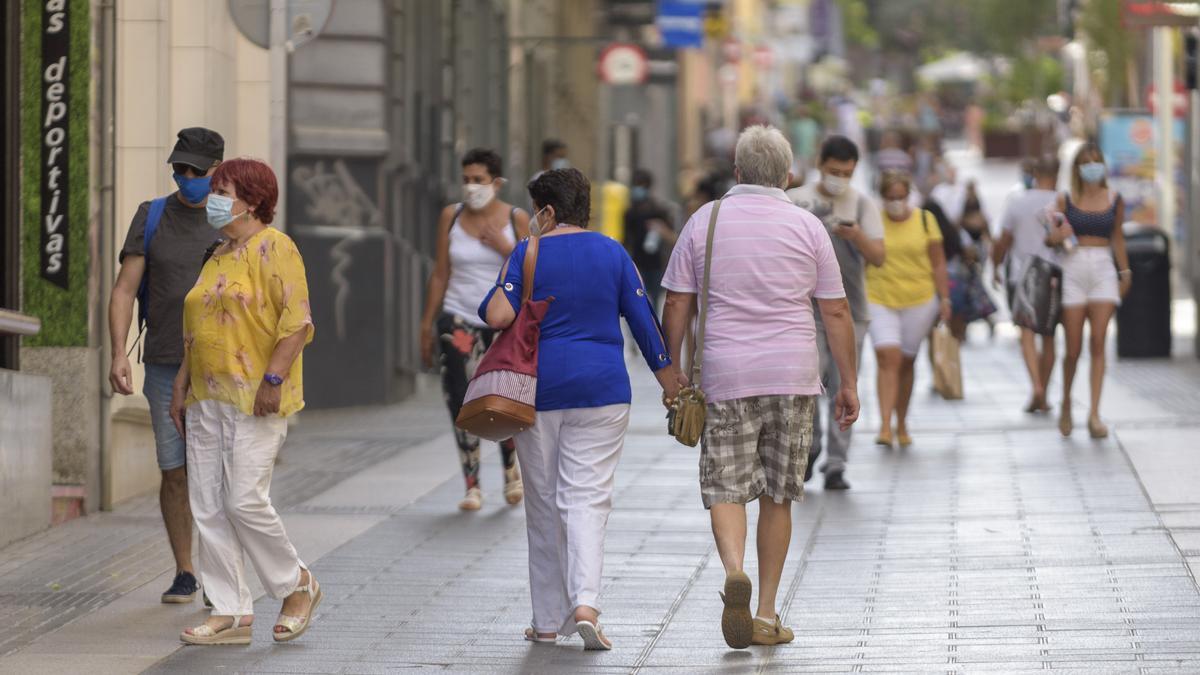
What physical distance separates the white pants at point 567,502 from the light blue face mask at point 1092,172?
6285 mm

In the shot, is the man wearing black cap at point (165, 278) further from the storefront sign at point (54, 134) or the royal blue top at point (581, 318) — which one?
the storefront sign at point (54, 134)

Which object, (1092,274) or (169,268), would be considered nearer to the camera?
(169,268)

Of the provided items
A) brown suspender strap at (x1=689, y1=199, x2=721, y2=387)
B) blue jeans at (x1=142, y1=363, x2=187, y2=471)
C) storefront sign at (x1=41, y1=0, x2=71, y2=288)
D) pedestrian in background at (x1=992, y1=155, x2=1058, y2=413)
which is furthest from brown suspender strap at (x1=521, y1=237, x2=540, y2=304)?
pedestrian in background at (x1=992, y1=155, x2=1058, y2=413)

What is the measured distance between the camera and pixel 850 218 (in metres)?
11.3

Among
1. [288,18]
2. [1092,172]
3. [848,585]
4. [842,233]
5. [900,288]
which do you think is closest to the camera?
[848,585]

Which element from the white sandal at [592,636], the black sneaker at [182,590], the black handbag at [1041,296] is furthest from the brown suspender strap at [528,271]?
the black handbag at [1041,296]

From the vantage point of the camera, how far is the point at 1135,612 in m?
7.71

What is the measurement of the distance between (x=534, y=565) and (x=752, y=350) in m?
1.02

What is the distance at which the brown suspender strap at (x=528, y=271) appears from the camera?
7449mm

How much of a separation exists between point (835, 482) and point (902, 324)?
186cm

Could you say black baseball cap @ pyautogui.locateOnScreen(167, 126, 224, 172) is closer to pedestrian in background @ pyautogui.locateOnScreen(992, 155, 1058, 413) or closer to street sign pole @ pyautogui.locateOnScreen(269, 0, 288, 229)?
street sign pole @ pyautogui.locateOnScreen(269, 0, 288, 229)

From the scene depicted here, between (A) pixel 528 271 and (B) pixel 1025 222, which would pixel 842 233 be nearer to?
(A) pixel 528 271

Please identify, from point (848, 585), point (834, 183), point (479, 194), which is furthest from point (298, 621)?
point (834, 183)

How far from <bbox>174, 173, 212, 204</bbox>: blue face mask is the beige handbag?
6.14ft
